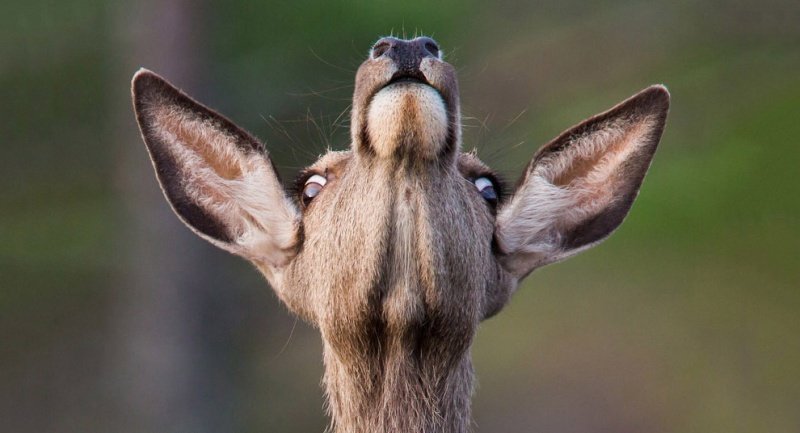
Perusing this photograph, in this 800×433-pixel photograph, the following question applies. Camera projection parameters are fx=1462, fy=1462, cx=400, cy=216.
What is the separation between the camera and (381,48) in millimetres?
4926

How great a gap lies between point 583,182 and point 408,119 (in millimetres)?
1262

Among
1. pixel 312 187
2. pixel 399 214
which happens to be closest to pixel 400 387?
pixel 399 214

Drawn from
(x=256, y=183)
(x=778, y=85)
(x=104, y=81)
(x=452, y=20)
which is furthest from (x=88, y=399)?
(x=256, y=183)

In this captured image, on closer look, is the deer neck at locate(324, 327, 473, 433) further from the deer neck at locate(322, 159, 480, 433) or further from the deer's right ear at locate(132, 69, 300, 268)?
the deer's right ear at locate(132, 69, 300, 268)

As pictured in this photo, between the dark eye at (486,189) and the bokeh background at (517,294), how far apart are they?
7.04 meters

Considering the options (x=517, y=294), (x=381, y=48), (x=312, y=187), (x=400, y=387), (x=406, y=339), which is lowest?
(x=517, y=294)

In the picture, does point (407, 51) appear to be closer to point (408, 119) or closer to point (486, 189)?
point (408, 119)

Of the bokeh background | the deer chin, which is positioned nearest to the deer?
the deer chin

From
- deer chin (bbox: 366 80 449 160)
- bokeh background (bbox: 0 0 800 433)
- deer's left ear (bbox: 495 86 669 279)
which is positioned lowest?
bokeh background (bbox: 0 0 800 433)

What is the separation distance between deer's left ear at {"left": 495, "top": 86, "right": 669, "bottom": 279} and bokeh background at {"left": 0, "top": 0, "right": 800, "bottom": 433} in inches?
271

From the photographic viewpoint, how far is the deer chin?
4742mm

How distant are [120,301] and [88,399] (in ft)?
3.35

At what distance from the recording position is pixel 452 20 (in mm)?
13484

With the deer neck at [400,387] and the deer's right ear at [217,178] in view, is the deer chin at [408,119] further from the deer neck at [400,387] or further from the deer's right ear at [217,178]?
the deer's right ear at [217,178]
